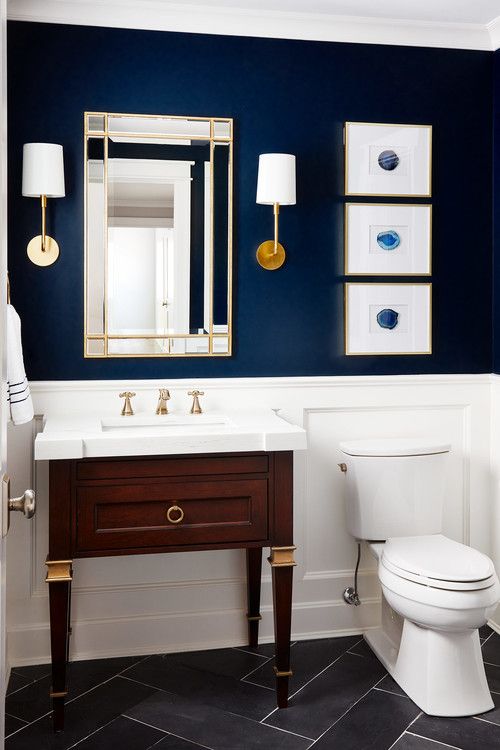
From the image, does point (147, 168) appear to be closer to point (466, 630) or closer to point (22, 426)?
point (22, 426)

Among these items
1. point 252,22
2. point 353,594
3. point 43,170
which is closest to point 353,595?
point 353,594

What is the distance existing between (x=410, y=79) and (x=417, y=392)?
127 centimetres

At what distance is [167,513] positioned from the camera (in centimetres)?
238

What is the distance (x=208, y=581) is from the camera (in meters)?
2.95

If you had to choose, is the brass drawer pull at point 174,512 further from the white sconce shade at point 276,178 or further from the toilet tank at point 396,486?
the white sconce shade at point 276,178

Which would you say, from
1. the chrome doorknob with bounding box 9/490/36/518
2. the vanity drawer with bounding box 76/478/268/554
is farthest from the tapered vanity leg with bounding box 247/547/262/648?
the chrome doorknob with bounding box 9/490/36/518

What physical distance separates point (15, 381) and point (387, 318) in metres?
1.51

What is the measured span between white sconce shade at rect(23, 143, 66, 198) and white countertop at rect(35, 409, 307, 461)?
0.82 meters

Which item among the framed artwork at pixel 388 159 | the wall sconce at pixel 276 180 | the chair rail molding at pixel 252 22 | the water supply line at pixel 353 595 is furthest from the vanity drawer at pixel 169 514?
the chair rail molding at pixel 252 22

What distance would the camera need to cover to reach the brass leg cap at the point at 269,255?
2941 millimetres

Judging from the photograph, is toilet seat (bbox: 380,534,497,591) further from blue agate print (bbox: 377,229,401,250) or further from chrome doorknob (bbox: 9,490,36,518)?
chrome doorknob (bbox: 9,490,36,518)

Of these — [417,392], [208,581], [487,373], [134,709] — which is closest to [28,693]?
[134,709]

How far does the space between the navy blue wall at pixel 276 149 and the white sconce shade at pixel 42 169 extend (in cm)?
12

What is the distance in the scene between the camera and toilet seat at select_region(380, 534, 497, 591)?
233 cm
